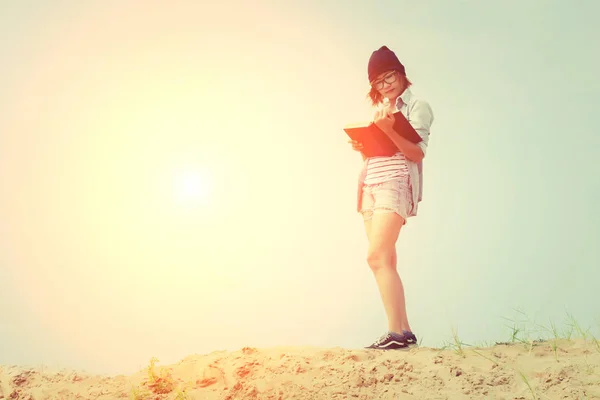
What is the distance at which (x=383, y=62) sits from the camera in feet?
15.5

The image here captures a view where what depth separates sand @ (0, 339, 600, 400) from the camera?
3.33m

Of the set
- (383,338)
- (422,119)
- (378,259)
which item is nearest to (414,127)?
(422,119)

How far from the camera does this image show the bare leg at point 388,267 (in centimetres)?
439

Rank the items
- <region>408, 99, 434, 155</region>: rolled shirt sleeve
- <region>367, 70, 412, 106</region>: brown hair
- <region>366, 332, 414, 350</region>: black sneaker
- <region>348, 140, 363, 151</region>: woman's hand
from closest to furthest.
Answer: <region>366, 332, 414, 350</region>: black sneaker
<region>408, 99, 434, 155</region>: rolled shirt sleeve
<region>348, 140, 363, 151</region>: woman's hand
<region>367, 70, 412, 106</region>: brown hair

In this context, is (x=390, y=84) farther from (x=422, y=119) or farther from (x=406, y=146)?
(x=406, y=146)

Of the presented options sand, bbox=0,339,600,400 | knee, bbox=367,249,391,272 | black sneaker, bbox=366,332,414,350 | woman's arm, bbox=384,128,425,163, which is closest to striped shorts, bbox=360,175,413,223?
woman's arm, bbox=384,128,425,163

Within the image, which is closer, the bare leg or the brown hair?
the bare leg

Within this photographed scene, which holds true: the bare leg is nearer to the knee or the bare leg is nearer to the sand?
the knee

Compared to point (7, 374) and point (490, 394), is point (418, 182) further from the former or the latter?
point (7, 374)

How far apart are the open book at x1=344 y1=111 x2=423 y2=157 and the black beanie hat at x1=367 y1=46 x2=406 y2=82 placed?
600 millimetres

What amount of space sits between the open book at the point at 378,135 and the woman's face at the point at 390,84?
541mm

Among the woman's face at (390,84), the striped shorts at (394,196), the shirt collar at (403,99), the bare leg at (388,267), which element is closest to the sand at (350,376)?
the bare leg at (388,267)

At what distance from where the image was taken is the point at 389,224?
4.44m

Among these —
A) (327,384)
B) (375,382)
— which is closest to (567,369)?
(375,382)
